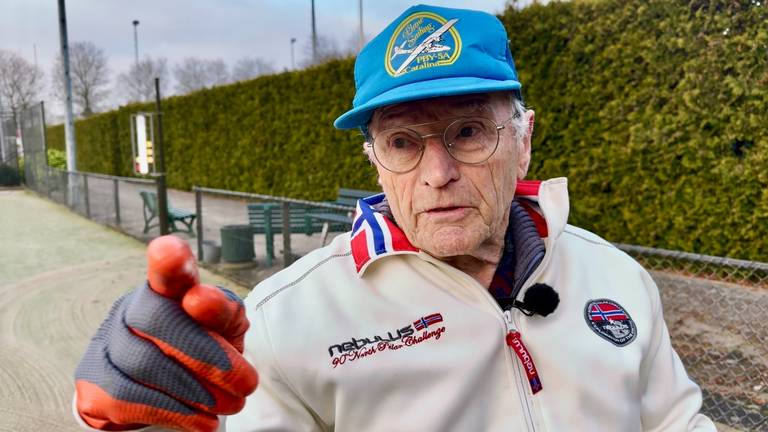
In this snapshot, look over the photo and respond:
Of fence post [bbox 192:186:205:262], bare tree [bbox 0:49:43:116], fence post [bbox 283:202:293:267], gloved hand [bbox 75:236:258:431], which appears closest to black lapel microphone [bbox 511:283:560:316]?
gloved hand [bbox 75:236:258:431]

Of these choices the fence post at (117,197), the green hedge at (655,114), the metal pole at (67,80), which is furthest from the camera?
the metal pole at (67,80)

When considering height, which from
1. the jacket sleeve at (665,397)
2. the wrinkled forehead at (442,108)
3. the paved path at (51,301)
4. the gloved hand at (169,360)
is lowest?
the paved path at (51,301)

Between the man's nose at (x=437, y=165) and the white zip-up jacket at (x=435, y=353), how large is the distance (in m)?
0.19

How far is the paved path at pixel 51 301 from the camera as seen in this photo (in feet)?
11.7

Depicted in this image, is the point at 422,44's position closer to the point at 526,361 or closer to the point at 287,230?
the point at 526,361

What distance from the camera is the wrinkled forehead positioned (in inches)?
55.6

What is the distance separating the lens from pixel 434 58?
4.48 ft

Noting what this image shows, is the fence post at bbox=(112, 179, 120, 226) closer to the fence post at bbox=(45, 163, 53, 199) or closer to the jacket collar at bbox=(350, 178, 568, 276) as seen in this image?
the fence post at bbox=(45, 163, 53, 199)

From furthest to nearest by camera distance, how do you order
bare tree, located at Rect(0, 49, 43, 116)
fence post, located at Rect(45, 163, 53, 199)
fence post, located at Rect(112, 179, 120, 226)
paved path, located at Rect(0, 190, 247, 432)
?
bare tree, located at Rect(0, 49, 43, 116)
fence post, located at Rect(45, 163, 53, 199)
fence post, located at Rect(112, 179, 120, 226)
paved path, located at Rect(0, 190, 247, 432)

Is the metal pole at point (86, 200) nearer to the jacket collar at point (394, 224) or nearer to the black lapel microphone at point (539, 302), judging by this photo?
the jacket collar at point (394, 224)

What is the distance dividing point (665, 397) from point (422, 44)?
1.19 metres

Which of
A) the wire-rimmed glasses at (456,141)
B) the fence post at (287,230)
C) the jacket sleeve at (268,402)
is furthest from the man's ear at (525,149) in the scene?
the fence post at (287,230)

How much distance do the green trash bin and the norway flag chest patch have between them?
18.0 ft

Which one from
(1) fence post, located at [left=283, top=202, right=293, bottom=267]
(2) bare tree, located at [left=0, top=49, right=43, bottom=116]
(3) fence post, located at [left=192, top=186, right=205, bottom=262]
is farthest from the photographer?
(2) bare tree, located at [left=0, top=49, right=43, bottom=116]
